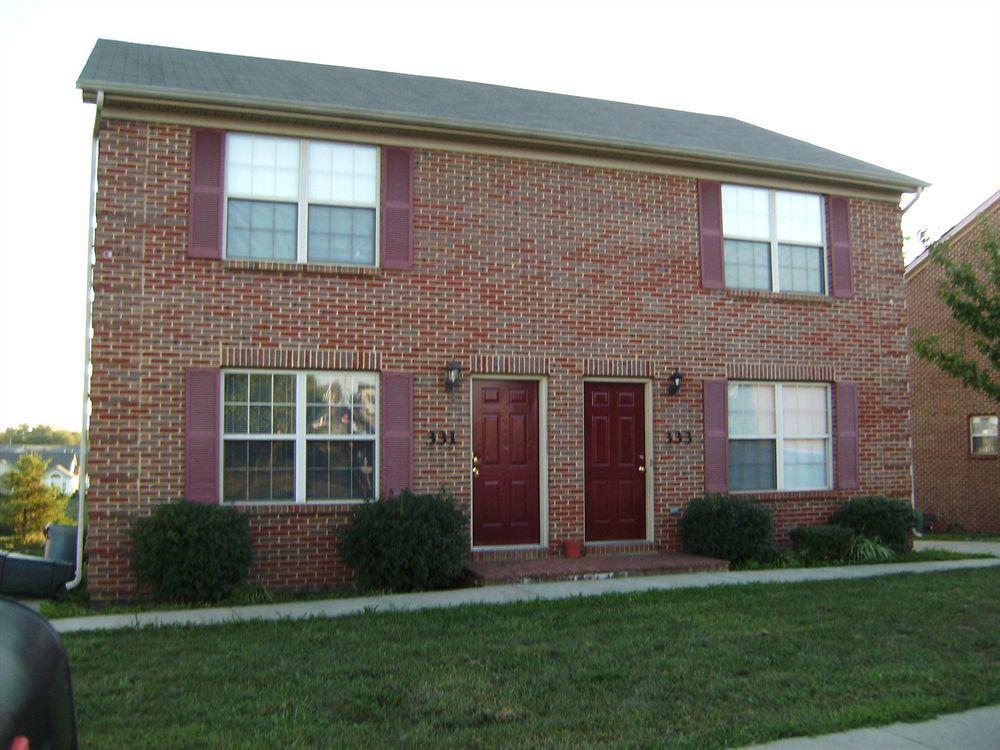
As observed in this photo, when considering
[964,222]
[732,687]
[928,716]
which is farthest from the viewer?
[964,222]

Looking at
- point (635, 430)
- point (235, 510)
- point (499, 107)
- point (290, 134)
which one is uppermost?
point (499, 107)

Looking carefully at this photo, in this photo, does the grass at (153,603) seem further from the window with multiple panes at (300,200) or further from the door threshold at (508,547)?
the window with multiple panes at (300,200)

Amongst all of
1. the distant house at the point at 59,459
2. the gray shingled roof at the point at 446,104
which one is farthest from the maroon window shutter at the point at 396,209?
the distant house at the point at 59,459

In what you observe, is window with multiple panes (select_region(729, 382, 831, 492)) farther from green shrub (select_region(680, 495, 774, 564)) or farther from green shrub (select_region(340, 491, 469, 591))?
green shrub (select_region(340, 491, 469, 591))

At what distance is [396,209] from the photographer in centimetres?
1031

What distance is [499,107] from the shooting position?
12.2 m

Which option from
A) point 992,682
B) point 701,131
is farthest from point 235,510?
point 701,131

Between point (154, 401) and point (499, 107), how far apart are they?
5939mm

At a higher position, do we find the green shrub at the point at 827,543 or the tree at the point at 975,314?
the tree at the point at 975,314

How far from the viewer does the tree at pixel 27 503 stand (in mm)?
20562

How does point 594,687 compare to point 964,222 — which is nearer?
point 594,687

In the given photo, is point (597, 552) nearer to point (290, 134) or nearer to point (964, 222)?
point (290, 134)

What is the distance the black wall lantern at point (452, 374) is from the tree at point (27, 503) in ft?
45.8

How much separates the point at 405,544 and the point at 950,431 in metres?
16.1
